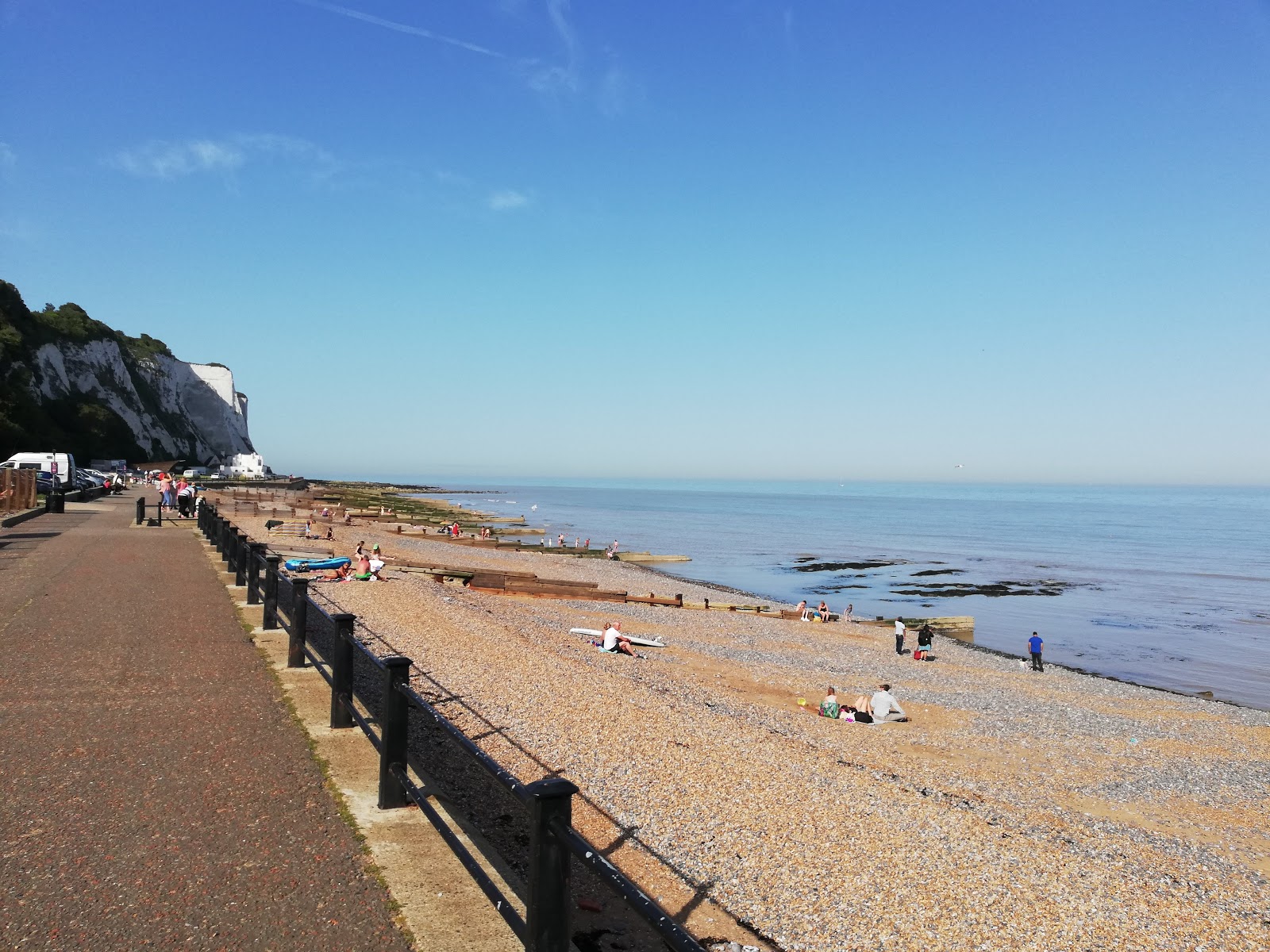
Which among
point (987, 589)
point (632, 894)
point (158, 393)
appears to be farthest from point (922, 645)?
point (158, 393)

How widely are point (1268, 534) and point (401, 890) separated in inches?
5101

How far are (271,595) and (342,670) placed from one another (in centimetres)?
499

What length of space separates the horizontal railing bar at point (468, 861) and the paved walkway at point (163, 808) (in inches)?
16.8

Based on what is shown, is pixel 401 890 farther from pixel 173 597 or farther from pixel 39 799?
pixel 173 597

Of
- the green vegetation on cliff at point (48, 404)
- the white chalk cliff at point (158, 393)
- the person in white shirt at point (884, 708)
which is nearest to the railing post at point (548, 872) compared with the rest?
the person in white shirt at point (884, 708)

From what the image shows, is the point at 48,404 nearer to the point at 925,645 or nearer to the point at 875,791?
the point at 925,645

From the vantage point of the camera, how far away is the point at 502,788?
588cm

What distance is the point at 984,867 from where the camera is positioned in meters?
8.00

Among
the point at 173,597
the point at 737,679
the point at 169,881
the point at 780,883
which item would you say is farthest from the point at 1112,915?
the point at 173,597

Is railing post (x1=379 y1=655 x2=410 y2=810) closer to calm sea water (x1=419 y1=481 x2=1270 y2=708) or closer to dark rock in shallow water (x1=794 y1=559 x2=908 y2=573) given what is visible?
calm sea water (x1=419 y1=481 x2=1270 y2=708)

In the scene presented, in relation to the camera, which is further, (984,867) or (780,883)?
(984,867)

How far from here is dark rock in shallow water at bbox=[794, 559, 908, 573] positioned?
55125 mm

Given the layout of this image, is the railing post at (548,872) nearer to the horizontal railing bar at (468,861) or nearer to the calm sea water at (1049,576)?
the horizontal railing bar at (468,861)

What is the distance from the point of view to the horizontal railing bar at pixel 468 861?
11.5 feet
